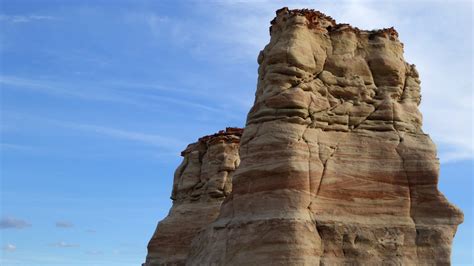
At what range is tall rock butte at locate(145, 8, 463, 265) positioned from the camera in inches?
1057

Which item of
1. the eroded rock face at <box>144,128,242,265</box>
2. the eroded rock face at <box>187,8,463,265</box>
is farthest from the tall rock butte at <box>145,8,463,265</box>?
the eroded rock face at <box>144,128,242,265</box>

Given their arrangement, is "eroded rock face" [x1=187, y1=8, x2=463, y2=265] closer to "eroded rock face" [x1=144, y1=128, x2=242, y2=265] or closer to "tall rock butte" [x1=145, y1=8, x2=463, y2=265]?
"tall rock butte" [x1=145, y1=8, x2=463, y2=265]

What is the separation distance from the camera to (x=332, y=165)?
28.3m

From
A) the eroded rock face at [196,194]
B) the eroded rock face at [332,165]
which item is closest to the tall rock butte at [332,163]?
the eroded rock face at [332,165]

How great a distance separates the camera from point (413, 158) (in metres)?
28.8

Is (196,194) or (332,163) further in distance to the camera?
(196,194)

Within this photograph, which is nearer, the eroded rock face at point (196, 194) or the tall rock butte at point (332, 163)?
the tall rock butte at point (332, 163)

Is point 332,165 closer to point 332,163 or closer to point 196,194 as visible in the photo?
point 332,163

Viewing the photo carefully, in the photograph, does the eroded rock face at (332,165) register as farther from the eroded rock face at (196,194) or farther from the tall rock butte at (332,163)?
the eroded rock face at (196,194)

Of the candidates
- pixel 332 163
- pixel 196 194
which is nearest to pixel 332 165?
pixel 332 163

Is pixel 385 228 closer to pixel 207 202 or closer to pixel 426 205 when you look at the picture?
pixel 426 205

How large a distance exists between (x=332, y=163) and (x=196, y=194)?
21.0m

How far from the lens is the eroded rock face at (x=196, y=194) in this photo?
46688mm

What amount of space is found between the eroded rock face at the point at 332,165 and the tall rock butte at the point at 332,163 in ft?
0.13
